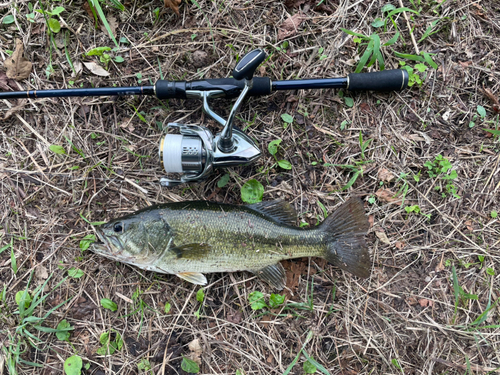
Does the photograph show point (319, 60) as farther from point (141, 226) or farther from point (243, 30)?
point (141, 226)

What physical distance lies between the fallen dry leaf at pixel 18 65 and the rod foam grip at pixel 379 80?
3.15 metres

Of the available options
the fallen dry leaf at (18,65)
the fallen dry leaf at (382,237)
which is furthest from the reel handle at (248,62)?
the fallen dry leaf at (18,65)

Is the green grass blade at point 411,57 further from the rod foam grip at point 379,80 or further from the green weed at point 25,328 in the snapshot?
the green weed at point 25,328

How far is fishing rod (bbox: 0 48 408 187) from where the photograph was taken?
2.65m

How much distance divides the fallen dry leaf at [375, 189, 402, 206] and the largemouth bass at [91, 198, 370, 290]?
1.14 feet

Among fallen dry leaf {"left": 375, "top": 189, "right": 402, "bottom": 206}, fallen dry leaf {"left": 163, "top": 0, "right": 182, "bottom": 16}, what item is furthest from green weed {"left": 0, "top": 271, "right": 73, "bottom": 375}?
fallen dry leaf {"left": 375, "top": 189, "right": 402, "bottom": 206}

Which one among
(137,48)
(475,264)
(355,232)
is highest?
(137,48)

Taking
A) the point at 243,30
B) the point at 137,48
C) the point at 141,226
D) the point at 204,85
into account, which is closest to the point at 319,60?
the point at 243,30

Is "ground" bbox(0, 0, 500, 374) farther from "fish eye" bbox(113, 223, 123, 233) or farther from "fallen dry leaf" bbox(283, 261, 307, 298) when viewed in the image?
"fish eye" bbox(113, 223, 123, 233)

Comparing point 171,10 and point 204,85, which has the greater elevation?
point 171,10

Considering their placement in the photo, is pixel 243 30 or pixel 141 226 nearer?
pixel 141 226

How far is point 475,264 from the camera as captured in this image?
120 inches

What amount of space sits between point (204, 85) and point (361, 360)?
292 centimetres

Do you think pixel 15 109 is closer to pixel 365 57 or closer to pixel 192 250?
pixel 192 250
